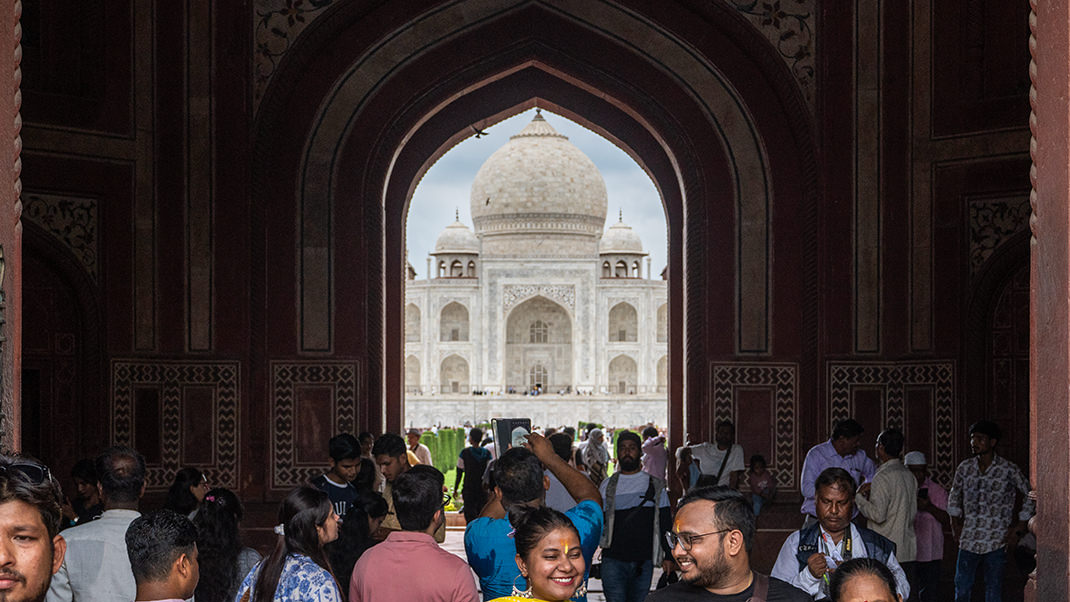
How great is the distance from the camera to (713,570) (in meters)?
2.79

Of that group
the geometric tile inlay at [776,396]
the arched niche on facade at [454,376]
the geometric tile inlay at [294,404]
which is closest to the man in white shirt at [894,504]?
the geometric tile inlay at [776,396]

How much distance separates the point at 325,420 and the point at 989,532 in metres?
4.80

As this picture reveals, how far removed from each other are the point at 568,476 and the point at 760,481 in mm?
4823

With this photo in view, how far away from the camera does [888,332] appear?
858cm

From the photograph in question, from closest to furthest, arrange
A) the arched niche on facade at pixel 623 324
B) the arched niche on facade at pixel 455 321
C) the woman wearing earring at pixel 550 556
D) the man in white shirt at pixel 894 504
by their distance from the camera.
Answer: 1. the woman wearing earring at pixel 550 556
2. the man in white shirt at pixel 894 504
3. the arched niche on facade at pixel 455 321
4. the arched niche on facade at pixel 623 324

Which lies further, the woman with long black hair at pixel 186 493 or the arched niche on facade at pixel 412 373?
the arched niche on facade at pixel 412 373

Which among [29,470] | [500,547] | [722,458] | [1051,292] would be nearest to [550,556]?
[500,547]

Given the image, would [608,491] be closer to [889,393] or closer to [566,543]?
[566,543]

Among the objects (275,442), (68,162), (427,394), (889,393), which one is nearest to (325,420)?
(275,442)

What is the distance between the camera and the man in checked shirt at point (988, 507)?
6.05 meters

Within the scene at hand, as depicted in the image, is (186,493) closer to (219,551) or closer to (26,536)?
(219,551)

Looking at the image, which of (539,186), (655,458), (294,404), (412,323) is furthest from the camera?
(412,323)

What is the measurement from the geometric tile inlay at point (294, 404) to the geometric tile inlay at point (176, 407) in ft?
1.03

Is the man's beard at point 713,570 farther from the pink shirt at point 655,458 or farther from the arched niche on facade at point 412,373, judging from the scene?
the arched niche on facade at point 412,373
